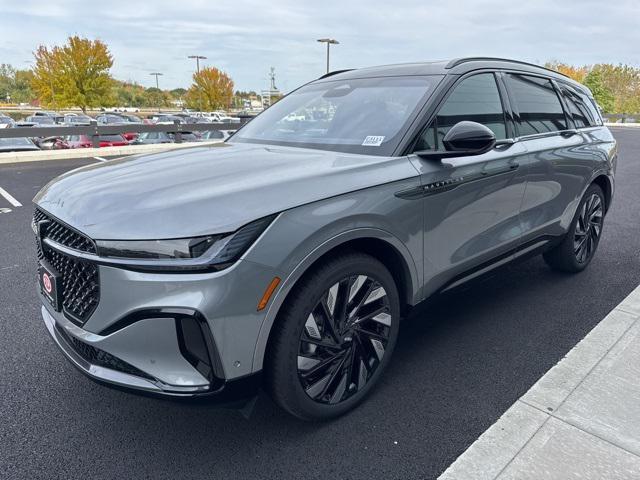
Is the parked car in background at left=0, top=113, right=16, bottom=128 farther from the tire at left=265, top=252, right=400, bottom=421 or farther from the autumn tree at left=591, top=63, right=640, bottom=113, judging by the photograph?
the autumn tree at left=591, top=63, right=640, bottom=113

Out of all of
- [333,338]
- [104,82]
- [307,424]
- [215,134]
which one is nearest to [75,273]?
[333,338]

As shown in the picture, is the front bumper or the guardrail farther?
the guardrail

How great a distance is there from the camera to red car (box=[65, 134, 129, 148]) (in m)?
16.4

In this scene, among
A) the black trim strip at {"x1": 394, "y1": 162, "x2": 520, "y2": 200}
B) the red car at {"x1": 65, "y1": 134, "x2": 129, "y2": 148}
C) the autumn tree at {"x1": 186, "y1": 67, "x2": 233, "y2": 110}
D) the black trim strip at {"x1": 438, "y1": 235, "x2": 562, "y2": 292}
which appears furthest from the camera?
the autumn tree at {"x1": 186, "y1": 67, "x2": 233, "y2": 110}

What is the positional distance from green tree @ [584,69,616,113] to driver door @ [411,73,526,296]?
54714mm

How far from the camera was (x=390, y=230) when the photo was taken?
2.35m

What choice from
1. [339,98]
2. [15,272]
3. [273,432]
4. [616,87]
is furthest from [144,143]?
[616,87]

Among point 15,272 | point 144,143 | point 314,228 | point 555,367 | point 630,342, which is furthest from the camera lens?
point 144,143

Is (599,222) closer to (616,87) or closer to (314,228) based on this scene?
(314,228)

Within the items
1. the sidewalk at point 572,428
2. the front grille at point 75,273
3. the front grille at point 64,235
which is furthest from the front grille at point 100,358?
the sidewalk at point 572,428

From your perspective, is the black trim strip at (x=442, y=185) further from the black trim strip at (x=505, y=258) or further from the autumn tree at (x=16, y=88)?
the autumn tree at (x=16, y=88)

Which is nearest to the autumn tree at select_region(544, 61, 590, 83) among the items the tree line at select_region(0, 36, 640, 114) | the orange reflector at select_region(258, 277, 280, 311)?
the tree line at select_region(0, 36, 640, 114)

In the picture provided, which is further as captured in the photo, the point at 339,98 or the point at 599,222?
the point at 599,222

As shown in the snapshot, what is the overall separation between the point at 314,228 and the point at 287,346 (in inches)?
19.9
